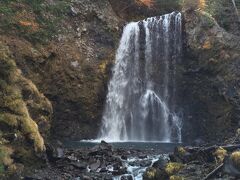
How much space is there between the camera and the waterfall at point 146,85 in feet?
106

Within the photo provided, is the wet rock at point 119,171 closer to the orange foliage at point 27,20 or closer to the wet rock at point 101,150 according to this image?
the wet rock at point 101,150

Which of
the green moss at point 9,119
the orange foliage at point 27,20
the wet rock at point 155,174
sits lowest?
the wet rock at point 155,174

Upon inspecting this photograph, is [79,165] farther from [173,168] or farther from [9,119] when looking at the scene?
[173,168]

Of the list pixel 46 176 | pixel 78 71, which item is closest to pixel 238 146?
pixel 46 176

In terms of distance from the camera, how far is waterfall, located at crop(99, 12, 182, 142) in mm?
32438

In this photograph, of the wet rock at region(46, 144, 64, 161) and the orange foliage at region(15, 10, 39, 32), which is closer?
the wet rock at region(46, 144, 64, 161)

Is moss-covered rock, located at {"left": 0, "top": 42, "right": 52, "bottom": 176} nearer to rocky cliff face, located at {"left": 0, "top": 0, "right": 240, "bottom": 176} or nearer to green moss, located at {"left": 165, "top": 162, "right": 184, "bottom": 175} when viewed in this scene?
green moss, located at {"left": 165, "top": 162, "right": 184, "bottom": 175}

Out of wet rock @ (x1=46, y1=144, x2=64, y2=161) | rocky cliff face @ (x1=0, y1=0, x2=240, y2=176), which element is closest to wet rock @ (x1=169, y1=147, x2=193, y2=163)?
wet rock @ (x1=46, y1=144, x2=64, y2=161)

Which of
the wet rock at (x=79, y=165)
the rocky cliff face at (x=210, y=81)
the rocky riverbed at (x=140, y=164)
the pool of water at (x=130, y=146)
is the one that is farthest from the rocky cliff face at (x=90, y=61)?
the wet rock at (x=79, y=165)

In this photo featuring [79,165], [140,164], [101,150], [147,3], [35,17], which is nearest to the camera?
[79,165]

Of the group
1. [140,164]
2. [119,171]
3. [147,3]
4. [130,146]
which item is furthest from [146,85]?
[119,171]

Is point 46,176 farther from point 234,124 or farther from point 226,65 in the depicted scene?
point 226,65

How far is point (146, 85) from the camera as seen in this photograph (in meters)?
33.5

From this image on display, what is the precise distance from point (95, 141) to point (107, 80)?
16.7 feet
